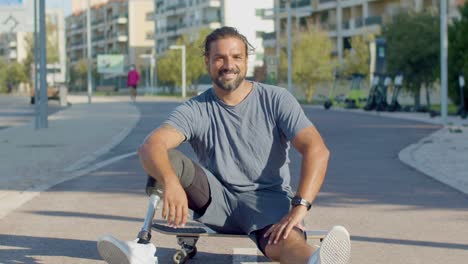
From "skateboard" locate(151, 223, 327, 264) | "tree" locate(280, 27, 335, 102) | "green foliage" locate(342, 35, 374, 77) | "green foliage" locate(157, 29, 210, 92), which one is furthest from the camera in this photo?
"green foliage" locate(157, 29, 210, 92)

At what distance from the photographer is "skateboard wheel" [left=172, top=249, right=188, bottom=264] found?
590 centimetres

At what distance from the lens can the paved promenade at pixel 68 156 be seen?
35.9ft

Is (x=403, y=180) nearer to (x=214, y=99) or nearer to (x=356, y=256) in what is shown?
(x=356, y=256)

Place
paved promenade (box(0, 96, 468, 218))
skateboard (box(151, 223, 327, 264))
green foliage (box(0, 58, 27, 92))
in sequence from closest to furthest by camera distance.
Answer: skateboard (box(151, 223, 327, 264)), paved promenade (box(0, 96, 468, 218)), green foliage (box(0, 58, 27, 92))

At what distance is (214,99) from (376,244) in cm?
202

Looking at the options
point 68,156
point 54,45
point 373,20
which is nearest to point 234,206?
point 68,156

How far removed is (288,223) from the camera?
196 inches

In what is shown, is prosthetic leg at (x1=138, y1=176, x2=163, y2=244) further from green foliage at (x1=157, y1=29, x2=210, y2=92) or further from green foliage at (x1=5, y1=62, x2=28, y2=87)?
green foliage at (x1=5, y1=62, x2=28, y2=87)

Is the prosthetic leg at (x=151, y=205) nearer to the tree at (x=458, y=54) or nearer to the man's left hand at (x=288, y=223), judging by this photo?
the man's left hand at (x=288, y=223)

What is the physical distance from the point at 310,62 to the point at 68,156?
48.4 meters

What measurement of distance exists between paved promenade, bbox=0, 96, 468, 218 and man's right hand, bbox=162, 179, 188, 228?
391 cm

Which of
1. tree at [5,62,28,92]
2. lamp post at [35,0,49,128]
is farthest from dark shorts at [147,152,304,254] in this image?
tree at [5,62,28,92]

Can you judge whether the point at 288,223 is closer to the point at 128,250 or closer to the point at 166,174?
the point at 166,174

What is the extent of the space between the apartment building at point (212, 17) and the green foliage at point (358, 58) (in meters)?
33.9
